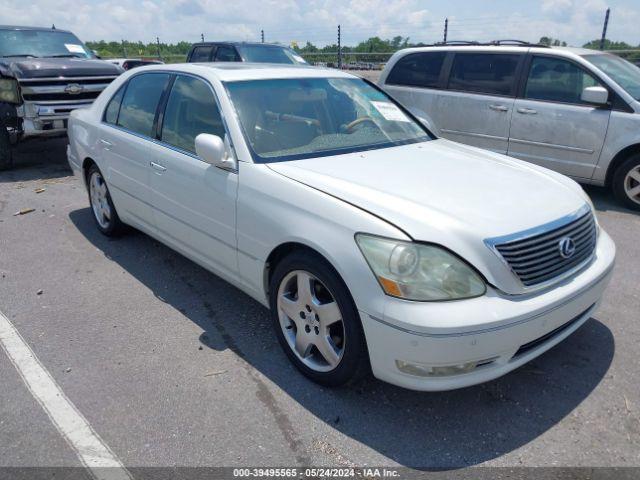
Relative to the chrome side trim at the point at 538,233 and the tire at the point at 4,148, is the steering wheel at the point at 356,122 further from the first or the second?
the tire at the point at 4,148

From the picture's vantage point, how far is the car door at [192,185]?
335cm

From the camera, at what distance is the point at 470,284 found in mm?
2441

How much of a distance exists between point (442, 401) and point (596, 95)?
4.49 m

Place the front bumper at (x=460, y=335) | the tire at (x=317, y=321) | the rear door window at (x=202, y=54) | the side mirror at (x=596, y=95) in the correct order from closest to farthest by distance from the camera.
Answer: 1. the front bumper at (x=460, y=335)
2. the tire at (x=317, y=321)
3. the side mirror at (x=596, y=95)
4. the rear door window at (x=202, y=54)

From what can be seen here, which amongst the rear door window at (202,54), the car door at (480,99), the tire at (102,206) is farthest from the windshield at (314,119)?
the rear door window at (202,54)

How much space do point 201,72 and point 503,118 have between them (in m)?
4.23

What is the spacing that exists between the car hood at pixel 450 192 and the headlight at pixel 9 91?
20.8 feet

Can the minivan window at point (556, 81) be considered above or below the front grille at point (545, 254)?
above

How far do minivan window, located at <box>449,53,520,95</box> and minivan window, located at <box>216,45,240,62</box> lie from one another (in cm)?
516

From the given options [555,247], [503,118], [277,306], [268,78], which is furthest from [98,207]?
[503,118]

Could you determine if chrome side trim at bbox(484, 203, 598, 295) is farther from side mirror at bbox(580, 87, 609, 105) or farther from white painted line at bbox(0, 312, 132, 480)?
side mirror at bbox(580, 87, 609, 105)

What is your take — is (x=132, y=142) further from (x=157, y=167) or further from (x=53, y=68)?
(x=53, y=68)

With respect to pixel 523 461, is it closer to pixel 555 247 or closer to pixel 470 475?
pixel 470 475

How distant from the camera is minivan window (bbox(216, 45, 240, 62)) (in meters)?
10.8
